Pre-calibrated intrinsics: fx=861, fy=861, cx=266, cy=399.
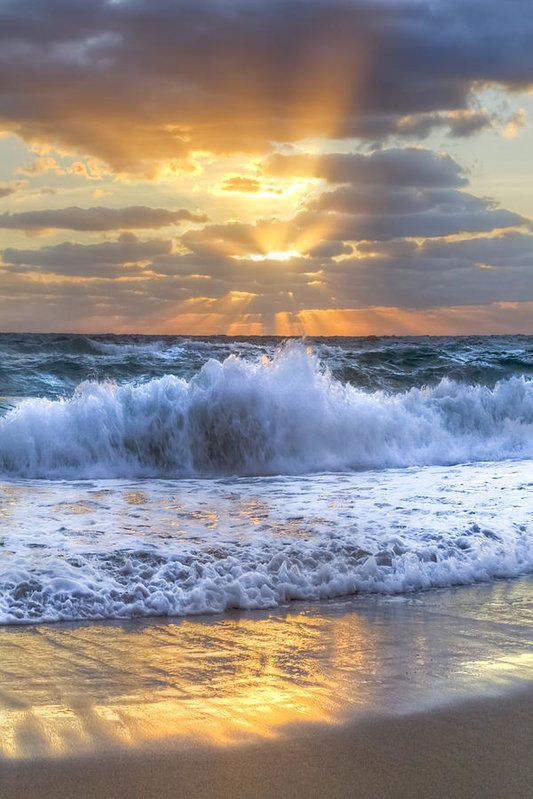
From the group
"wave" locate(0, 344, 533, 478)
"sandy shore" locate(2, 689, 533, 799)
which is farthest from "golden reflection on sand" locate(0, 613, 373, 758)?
"wave" locate(0, 344, 533, 478)

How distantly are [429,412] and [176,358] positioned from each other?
14480mm

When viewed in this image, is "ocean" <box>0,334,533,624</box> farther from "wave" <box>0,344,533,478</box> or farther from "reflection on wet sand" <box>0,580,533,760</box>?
"reflection on wet sand" <box>0,580,533,760</box>

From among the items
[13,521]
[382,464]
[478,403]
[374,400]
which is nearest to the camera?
[13,521]

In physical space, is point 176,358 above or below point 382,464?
above

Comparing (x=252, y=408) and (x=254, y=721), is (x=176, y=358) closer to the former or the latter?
(x=252, y=408)

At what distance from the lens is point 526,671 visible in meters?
4.93

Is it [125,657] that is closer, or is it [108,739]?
[108,739]

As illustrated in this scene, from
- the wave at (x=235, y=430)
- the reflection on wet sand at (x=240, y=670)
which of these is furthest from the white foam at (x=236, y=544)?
the wave at (x=235, y=430)

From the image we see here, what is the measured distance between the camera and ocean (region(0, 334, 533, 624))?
679 cm

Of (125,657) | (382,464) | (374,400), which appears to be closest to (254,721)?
(125,657)

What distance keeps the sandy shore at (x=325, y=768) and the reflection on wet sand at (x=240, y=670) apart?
5.9 inches

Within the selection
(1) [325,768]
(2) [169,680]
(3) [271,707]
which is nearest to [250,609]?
(2) [169,680]

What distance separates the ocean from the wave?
0.11 ft

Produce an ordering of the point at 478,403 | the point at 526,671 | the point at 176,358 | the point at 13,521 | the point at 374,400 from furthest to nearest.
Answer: the point at 176,358 < the point at 478,403 < the point at 374,400 < the point at 13,521 < the point at 526,671
